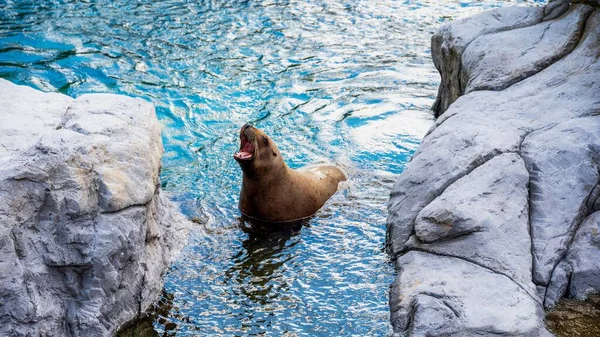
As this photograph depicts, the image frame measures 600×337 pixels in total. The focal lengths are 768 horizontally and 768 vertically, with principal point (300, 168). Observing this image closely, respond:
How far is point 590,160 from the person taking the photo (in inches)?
200

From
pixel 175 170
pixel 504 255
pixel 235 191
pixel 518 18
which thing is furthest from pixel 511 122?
pixel 175 170

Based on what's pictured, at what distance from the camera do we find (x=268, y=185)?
643 centimetres

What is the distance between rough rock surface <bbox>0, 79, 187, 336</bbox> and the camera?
421 centimetres

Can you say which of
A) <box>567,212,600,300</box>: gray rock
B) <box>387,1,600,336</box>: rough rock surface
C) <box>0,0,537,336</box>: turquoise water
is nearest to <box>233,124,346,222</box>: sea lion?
<box>0,0,537,336</box>: turquoise water

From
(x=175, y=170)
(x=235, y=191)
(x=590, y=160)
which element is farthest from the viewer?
(x=175, y=170)

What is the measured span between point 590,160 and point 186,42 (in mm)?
6866

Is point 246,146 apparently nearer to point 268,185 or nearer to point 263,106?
point 268,185

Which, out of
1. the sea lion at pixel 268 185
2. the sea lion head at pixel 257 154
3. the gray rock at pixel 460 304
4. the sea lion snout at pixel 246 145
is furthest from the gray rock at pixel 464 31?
the gray rock at pixel 460 304

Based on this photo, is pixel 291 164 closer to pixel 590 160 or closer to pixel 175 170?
pixel 175 170

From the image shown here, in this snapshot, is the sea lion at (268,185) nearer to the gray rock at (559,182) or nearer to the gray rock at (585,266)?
the gray rock at (559,182)

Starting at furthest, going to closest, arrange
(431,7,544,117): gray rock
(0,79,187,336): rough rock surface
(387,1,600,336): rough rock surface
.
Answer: (431,7,544,117): gray rock
(387,1,600,336): rough rock surface
(0,79,187,336): rough rock surface

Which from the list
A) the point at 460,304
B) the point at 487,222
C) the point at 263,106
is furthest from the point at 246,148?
the point at 263,106

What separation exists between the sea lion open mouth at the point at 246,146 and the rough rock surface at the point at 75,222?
112 centimetres

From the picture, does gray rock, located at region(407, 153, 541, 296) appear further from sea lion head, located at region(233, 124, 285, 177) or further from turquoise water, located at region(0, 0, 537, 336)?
sea lion head, located at region(233, 124, 285, 177)
